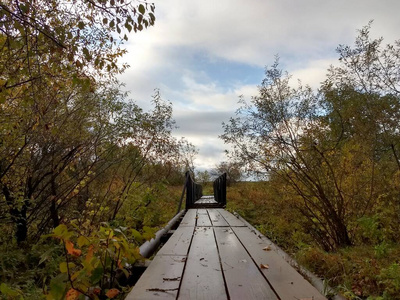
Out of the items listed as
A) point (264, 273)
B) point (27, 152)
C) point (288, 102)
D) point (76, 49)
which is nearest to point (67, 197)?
point (27, 152)

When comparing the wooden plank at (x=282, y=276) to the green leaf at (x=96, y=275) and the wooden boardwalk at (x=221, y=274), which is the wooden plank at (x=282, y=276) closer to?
the wooden boardwalk at (x=221, y=274)

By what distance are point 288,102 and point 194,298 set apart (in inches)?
177

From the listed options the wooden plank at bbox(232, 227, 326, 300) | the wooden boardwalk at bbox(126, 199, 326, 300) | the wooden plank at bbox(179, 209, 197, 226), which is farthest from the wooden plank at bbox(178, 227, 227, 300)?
the wooden plank at bbox(179, 209, 197, 226)

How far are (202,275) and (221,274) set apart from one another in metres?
0.14

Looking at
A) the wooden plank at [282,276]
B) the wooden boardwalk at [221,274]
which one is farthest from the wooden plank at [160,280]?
the wooden plank at [282,276]

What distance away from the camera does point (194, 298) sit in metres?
1.70

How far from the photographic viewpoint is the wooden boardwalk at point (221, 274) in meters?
1.77

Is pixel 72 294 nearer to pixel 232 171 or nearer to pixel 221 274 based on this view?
pixel 221 274

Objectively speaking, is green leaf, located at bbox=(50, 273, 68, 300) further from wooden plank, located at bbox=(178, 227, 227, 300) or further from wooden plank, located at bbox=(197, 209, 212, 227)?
wooden plank, located at bbox=(197, 209, 212, 227)

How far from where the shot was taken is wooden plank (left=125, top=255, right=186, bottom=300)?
1736 millimetres

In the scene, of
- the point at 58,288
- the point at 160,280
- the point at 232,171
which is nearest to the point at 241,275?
the point at 160,280

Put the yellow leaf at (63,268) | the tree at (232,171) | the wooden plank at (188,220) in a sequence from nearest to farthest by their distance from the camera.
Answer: the yellow leaf at (63,268) < the wooden plank at (188,220) < the tree at (232,171)

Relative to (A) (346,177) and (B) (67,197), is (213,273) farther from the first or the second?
(B) (67,197)

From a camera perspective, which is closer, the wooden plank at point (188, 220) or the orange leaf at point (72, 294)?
the orange leaf at point (72, 294)
